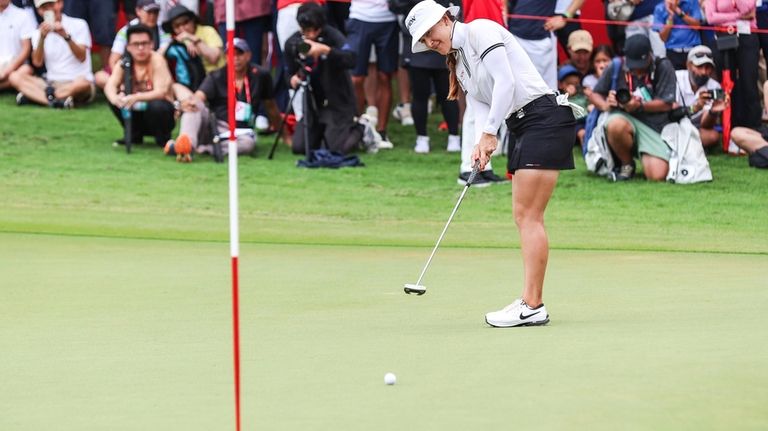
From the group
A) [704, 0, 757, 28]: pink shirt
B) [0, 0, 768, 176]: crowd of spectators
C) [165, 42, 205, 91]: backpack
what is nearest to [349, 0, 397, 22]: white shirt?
[0, 0, 768, 176]: crowd of spectators

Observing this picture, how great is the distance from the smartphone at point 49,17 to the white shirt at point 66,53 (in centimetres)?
25

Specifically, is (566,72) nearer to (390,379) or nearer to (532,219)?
(532,219)

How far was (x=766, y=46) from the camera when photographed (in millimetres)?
14203

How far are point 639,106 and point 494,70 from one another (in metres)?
6.50

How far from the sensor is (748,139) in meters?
13.6

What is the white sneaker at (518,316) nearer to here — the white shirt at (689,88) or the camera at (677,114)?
the camera at (677,114)

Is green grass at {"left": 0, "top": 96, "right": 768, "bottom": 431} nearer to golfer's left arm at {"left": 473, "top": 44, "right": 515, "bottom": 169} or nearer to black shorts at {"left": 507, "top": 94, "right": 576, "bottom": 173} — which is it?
black shorts at {"left": 507, "top": 94, "right": 576, "bottom": 173}

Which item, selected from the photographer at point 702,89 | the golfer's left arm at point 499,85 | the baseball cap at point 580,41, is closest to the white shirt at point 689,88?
the photographer at point 702,89

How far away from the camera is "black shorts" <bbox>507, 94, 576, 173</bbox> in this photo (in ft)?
22.0

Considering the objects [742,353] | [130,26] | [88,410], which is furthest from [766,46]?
[88,410]

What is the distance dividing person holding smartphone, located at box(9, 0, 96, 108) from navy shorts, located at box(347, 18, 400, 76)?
10.6 ft

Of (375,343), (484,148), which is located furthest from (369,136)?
(375,343)

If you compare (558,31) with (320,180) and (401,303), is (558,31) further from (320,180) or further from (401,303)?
(401,303)

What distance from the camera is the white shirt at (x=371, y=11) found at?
14.7m
